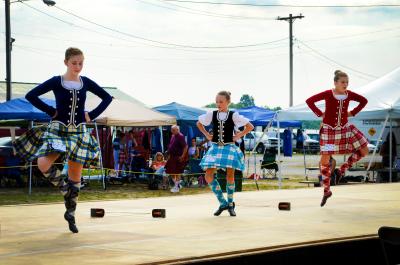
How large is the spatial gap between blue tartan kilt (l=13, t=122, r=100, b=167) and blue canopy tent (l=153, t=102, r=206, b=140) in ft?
51.7

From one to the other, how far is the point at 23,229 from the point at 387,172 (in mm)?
14931

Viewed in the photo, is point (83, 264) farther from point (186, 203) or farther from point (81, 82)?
point (186, 203)

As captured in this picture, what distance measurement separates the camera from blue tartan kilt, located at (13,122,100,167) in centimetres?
753

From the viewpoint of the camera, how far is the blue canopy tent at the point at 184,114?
2379 centimetres

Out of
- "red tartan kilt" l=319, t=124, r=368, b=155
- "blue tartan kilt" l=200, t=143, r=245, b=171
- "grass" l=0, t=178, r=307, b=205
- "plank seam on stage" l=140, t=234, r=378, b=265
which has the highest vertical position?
"red tartan kilt" l=319, t=124, r=368, b=155

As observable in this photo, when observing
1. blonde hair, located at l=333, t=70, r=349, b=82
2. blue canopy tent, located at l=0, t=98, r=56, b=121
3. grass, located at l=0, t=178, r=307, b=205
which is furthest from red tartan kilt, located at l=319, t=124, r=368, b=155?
blue canopy tent, located at l=0, t=98, r=56, b=121

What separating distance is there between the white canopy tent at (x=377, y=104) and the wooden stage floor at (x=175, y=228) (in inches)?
281

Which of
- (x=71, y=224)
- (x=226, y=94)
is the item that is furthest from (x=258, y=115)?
(x=71, y=224)

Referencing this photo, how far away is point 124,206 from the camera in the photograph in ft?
36.1

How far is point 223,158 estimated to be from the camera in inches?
369

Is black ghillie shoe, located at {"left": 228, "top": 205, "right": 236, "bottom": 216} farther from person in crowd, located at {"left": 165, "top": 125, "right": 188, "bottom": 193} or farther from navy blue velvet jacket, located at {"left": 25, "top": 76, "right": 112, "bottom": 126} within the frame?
person in crowd, located at {"left": 165, "top": 125, "right": 188, "bottom": 193}

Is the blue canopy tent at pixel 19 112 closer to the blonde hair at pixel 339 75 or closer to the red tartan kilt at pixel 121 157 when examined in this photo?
the red tartan kilt at pixel 121 157

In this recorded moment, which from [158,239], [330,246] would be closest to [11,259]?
[158,239]

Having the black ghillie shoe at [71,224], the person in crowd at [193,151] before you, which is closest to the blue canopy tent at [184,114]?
the person in crowd at [193,151]
